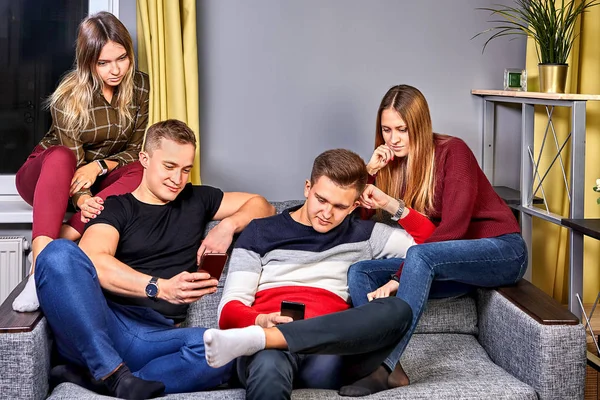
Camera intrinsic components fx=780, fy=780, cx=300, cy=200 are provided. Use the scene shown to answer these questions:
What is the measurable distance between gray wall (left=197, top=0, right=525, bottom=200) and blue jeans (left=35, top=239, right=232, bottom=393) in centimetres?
116

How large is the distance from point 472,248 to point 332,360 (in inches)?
23.2

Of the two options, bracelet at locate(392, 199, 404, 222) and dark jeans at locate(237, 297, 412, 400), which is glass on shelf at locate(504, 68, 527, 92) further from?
dark jeans at locate(237, 297, 412, 400)

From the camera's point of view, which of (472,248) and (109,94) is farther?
(109,94)

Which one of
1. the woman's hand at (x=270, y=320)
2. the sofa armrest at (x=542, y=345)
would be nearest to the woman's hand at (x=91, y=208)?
the woman's hand at (x=270, y=320)

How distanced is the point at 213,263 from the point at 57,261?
1.32ft

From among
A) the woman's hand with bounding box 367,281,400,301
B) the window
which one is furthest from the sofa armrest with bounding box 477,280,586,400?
the window

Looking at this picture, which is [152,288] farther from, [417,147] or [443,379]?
[417,147]

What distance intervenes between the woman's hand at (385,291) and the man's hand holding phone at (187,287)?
0.46m

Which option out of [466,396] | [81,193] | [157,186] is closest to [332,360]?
[466,396]

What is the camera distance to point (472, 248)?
2363 mm

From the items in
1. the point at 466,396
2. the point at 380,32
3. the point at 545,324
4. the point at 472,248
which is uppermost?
the point at 380,32

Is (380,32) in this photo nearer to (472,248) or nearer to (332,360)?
(472,248)

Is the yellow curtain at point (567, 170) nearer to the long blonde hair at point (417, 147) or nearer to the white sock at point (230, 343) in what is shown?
the long blonde hair at point (417, 147)

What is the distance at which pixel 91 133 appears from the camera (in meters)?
2.74
